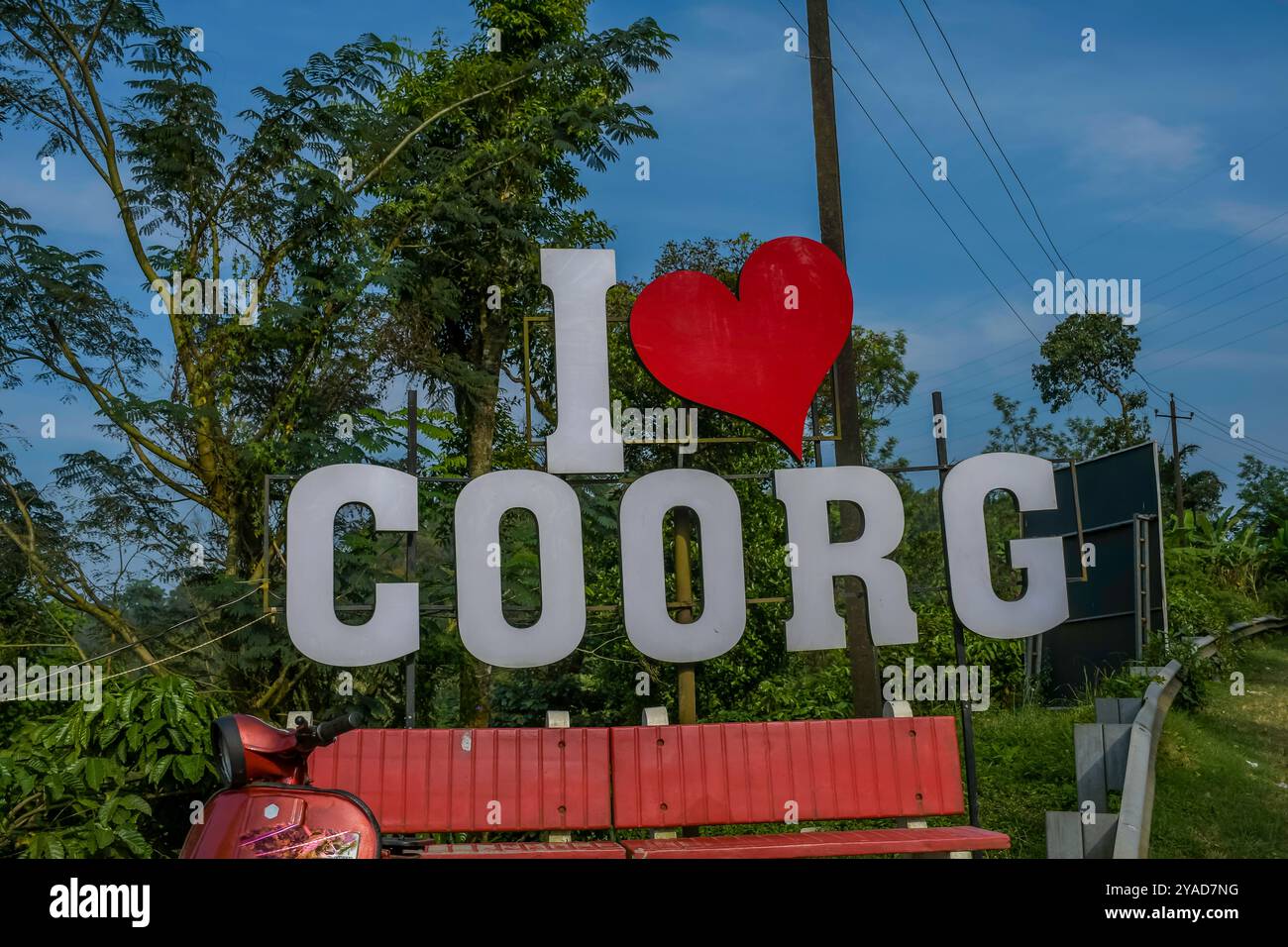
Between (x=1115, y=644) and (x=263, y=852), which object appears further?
(x=1115, y=644)

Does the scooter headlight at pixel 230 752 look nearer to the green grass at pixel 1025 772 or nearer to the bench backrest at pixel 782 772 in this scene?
the bench backrest at pixel 782 772

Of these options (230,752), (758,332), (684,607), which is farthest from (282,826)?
(758,332)

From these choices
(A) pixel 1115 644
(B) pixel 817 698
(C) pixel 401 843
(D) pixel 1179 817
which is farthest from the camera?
(B) pixel 817 698

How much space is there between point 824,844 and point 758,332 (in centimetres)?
404

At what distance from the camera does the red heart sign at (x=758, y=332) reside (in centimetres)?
927

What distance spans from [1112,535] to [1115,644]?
119cm

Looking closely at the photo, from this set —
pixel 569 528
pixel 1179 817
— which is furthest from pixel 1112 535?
pixel 569 528

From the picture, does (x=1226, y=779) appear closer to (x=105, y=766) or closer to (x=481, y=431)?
(x=105, y=766)

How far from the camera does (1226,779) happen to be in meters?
9.28

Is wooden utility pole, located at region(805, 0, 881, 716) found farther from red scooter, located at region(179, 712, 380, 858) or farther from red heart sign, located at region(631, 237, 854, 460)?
red scooter, located at region(179, 712, 380, 858)

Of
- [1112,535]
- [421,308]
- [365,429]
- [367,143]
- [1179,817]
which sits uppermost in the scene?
[367,143]

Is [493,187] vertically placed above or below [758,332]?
above
